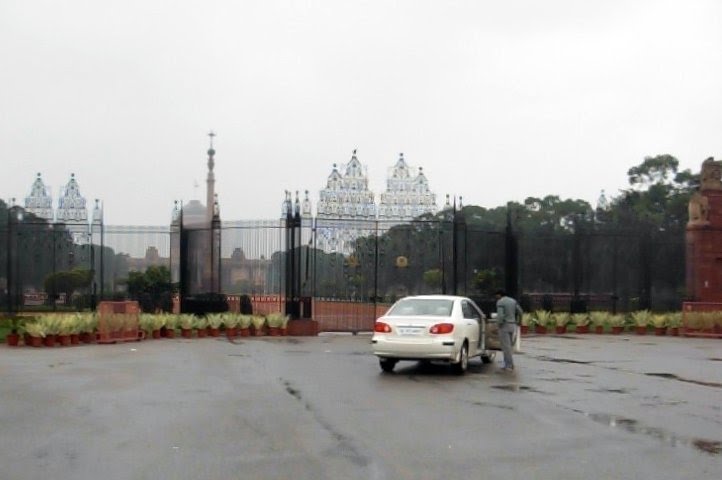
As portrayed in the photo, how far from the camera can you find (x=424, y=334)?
16469 mm

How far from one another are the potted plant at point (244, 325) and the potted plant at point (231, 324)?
0.09 m

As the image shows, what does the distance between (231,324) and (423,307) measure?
10920 mm

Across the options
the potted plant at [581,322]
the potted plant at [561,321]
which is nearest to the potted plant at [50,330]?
the potted plant at [561,321]

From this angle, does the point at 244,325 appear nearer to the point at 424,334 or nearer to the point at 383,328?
the point at 383,328

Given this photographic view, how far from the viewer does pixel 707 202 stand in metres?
34.3

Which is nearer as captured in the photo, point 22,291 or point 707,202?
point 22,291

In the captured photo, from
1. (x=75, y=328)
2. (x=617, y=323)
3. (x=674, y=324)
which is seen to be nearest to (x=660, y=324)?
(x=674, y=324)

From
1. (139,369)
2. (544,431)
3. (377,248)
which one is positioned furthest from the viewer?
(377,248)

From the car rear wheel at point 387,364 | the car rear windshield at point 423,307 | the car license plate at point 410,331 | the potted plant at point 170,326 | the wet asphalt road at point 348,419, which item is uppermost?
the car rear windshield at point 423,307

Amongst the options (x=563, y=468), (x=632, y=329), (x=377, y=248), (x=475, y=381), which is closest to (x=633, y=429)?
(x=563, y=468)

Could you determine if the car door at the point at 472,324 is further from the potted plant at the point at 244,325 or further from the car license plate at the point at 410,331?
the potted plant at the point at 244,325

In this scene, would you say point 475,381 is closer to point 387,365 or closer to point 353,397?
point 387,365

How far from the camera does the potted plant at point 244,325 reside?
27141 mm

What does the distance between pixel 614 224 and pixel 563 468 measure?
26739 millimetres
